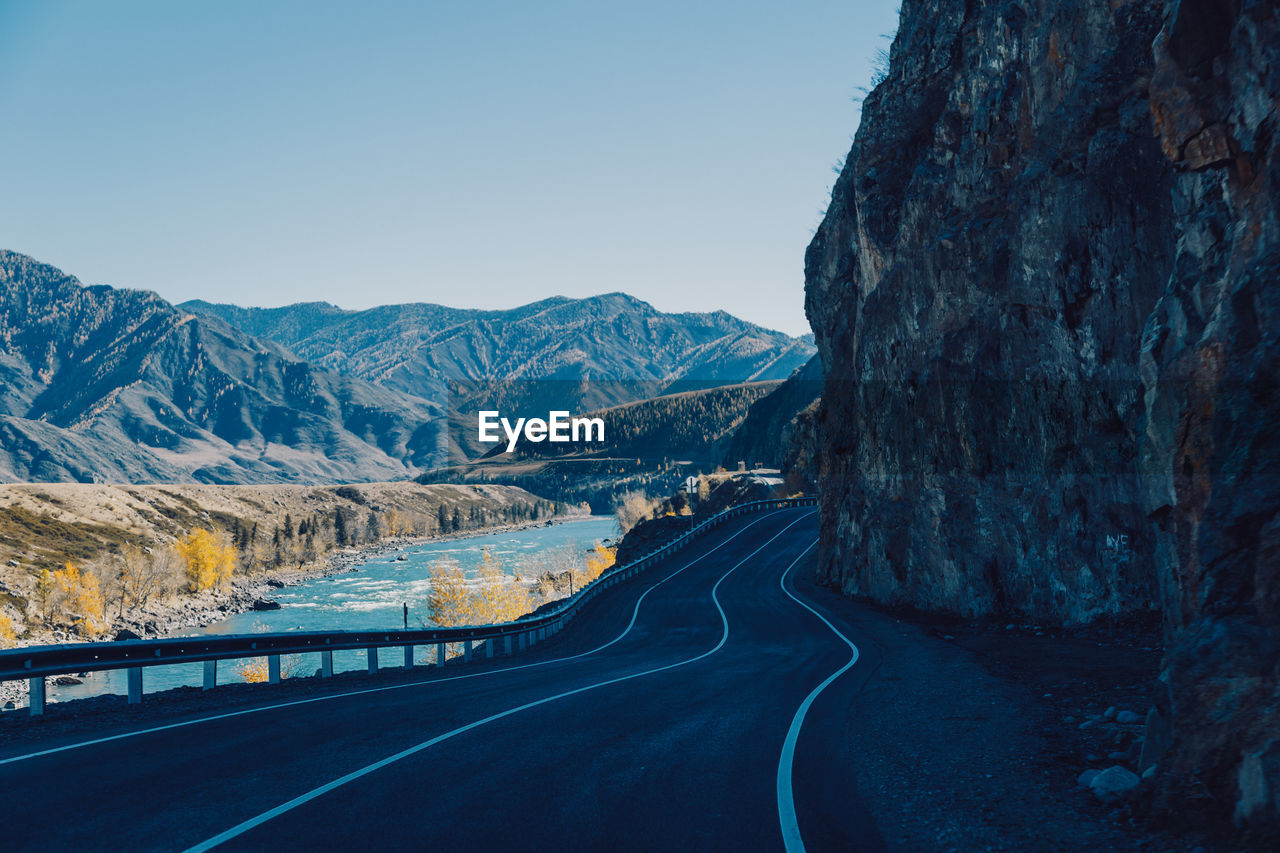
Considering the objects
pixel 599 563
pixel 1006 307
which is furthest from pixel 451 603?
pixel 1006 307

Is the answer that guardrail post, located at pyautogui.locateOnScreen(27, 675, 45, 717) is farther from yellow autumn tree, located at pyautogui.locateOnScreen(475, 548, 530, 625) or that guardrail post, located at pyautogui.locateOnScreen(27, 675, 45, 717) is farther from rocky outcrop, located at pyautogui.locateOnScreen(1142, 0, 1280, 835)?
yellow autumn tree, located at pyautogui.locateOnScreen(475, 548, 530, 625)

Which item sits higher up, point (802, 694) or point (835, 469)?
point (835, 469)

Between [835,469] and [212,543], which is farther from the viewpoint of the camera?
[212,543]

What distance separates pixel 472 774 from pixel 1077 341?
16.9 metres

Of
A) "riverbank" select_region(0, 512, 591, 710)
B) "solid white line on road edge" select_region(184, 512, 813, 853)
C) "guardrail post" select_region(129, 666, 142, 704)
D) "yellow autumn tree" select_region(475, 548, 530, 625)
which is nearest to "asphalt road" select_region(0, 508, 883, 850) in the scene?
"solid white line on road edge" select_region(184, 512, 813, 853)

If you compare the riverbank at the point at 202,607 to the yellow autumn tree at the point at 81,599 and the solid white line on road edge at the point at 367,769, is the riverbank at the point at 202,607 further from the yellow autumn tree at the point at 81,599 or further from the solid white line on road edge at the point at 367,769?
the solid white line on road edge at the point at 367,769

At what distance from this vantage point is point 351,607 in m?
87.4

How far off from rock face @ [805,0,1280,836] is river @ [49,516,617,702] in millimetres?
29175

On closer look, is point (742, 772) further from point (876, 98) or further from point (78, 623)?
point (78, 623)

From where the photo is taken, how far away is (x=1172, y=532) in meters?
7.65

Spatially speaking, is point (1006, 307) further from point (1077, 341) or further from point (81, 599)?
point (81, 599)

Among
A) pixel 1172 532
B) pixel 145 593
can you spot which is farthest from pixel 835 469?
pixel 145 593

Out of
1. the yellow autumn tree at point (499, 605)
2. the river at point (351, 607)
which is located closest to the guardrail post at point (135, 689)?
the river at point (351, 607)

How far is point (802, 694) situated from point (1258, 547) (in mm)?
7930
